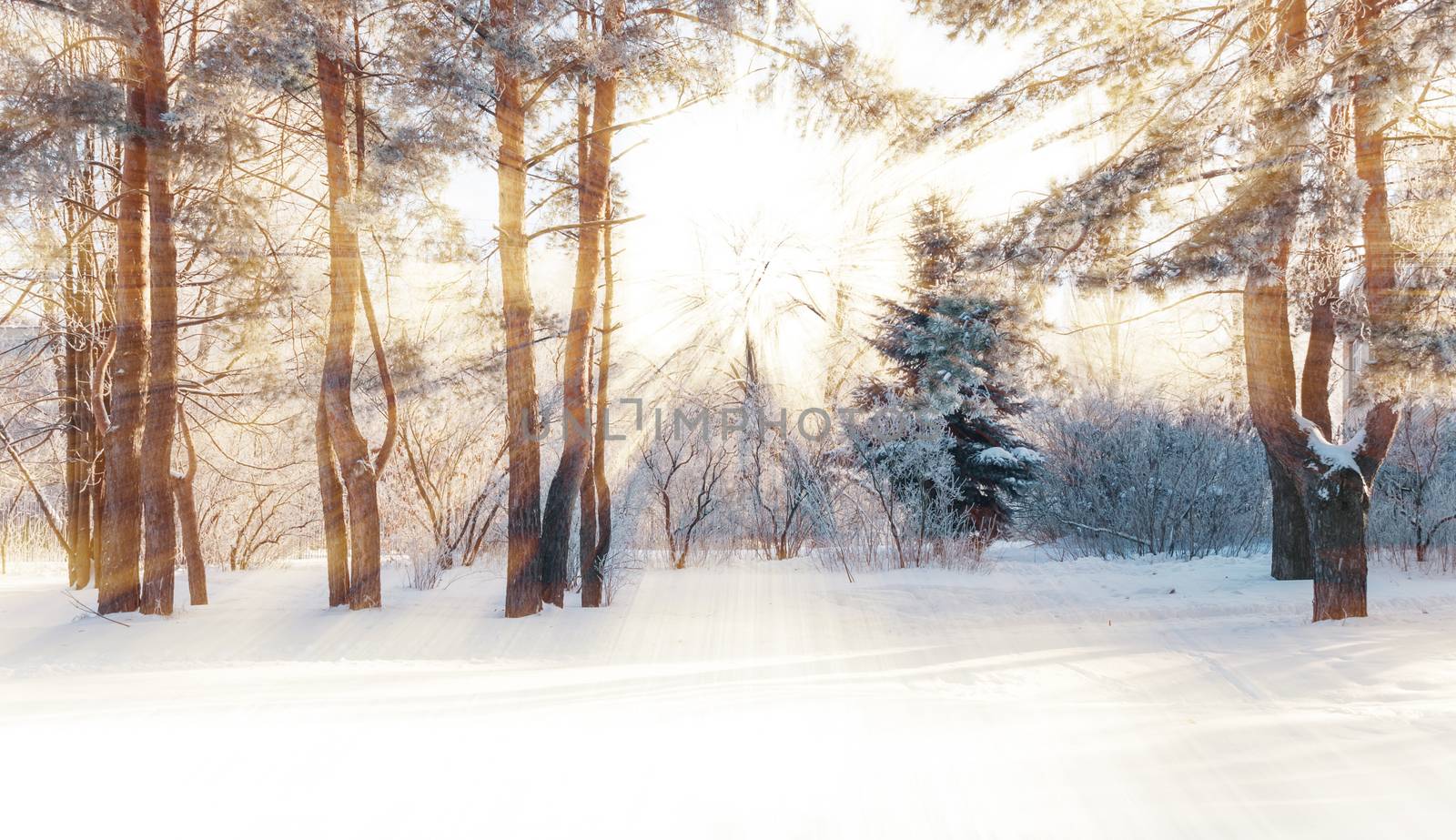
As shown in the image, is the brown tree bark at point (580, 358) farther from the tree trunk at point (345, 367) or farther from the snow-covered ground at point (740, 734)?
the tree trunk at point (345, 367)

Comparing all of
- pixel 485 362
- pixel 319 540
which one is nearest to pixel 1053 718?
pixel 485 362

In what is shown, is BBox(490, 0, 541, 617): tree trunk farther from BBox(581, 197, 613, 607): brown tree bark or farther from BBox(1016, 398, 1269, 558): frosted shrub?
BBox(1016, 398, 1269, 558): frosted shrub

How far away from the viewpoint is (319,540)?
1619 centimetres

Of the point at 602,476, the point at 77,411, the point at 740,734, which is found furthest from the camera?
the point at 77,411

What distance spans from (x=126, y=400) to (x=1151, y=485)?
42.2 ft

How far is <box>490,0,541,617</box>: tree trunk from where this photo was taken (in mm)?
7309

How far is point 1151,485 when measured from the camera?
11.6m

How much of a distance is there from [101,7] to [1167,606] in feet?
35.4

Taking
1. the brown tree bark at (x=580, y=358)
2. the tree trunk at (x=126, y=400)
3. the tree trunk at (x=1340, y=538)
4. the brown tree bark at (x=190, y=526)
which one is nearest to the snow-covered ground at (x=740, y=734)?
the tree trunk at (x=1340, y=538)

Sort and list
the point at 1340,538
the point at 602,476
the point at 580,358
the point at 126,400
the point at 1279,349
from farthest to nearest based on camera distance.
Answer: the point at 602,476
the point at 580,358
the point at 126,400
the point at 1279,349
the point at 1340,538

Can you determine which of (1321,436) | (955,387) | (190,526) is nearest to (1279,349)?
(1321,436)

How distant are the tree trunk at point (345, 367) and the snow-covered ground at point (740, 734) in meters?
1.12

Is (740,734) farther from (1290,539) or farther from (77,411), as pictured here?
(77,411)

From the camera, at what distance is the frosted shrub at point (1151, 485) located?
11.6 m
